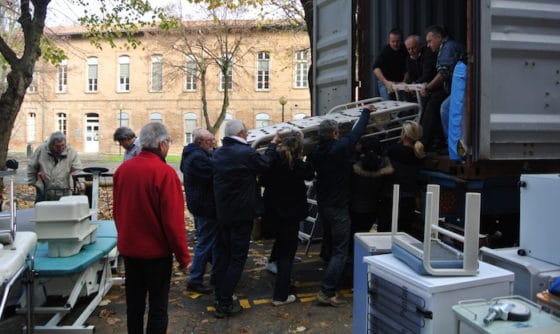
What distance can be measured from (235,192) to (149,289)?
1204 millimetres

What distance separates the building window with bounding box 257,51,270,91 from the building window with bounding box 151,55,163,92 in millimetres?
7008

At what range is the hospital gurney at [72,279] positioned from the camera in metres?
3.84

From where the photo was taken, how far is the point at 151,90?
36156 mm

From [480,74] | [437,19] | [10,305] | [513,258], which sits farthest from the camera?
[437,19]

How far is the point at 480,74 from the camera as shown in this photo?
3.87 meters

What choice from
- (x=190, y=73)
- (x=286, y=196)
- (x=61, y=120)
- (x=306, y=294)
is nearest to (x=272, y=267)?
(x=306, y=294)

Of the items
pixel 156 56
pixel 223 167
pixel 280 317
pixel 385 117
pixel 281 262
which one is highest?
pixel 156 56

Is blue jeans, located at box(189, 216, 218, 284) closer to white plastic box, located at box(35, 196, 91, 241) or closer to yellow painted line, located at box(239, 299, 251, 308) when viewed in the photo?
yellow painted line, located at box(239, 299, 251, 308)

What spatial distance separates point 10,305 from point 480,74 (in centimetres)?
437

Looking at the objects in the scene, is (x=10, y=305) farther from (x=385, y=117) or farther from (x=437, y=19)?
(x=437, y=19)

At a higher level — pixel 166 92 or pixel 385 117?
pixel 166 92

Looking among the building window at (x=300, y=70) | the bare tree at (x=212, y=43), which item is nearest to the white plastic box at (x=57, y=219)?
the bare tree at (x=212, y=43)

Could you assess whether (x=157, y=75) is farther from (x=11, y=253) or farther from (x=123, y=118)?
(x=11, y=253)

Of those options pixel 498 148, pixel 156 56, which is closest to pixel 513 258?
pixel 498 148
